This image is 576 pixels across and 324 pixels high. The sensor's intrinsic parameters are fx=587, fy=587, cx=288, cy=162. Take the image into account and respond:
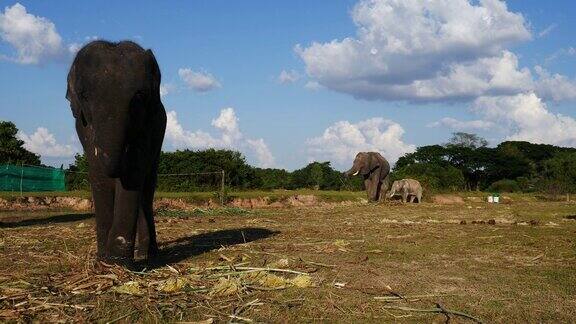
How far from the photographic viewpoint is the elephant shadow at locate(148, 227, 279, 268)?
9.57 meters

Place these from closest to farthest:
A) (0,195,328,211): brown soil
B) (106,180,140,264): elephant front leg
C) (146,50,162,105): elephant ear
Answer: (146,50,162,105): elephant ear
(106,180,140,264): elephant front leg
(0,195,328,211): brown soil

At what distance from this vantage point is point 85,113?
7.41 m

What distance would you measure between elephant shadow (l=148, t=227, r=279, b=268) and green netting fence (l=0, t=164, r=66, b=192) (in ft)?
66.2

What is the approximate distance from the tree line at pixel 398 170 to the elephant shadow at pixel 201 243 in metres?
17.5

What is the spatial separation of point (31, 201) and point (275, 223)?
16616 millimetres

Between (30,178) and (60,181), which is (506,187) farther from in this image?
(30,178)

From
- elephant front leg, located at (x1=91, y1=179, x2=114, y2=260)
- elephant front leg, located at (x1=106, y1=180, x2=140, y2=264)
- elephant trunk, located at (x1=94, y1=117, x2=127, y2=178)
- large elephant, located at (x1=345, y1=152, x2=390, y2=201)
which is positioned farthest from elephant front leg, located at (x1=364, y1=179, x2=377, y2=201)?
elephant trunk, located at (x1=94, y1=117, x2=127, y2=178)

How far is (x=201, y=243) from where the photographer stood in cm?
1166

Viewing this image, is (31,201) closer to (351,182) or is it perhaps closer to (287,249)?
(287,249)

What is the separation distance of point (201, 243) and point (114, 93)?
534cm

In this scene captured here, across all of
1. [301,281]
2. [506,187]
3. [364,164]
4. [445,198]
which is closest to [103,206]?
[301,281]

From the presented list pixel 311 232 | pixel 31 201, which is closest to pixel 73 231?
pixel 311 232

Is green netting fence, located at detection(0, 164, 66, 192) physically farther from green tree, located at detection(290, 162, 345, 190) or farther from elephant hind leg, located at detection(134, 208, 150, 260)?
green tree, located at detection(290, 162, 345, 190)

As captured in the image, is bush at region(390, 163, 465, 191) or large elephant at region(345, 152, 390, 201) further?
bush at region(390, 163, 465, 191)
